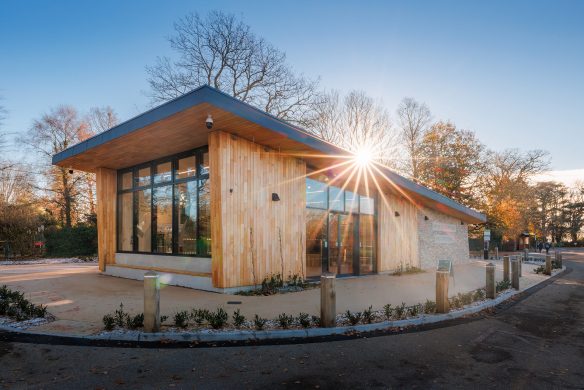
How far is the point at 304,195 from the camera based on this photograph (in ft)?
37.6

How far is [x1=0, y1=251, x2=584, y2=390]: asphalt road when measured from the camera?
374 centimetres

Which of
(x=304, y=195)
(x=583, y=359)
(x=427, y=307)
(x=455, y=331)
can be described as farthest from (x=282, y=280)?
(x=583, y=359)

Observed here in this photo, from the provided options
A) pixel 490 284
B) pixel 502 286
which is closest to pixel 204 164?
pixel 490 284

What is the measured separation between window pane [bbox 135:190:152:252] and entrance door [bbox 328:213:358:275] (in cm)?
616

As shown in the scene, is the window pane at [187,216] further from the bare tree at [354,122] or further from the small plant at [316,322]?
the bare tree at [354,122]

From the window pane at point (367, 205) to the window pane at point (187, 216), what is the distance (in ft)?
22.0

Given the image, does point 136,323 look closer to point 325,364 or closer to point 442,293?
point 325,364

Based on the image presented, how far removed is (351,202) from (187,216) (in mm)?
6046

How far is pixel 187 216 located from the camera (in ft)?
35.0

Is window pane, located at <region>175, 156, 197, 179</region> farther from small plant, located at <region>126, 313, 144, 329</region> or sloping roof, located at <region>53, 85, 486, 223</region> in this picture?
small plant, located at <region>126, 313, 144, 329</region>

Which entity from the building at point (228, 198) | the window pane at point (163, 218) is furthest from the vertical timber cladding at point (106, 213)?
the window pane at point (163, 218)

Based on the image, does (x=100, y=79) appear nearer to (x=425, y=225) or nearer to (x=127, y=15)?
(x=127, y=15)

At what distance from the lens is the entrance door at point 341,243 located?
41.3 ft

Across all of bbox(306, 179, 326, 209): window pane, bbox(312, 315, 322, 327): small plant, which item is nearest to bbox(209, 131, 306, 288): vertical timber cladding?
bbox(306, 179, 326, 209): window pane
